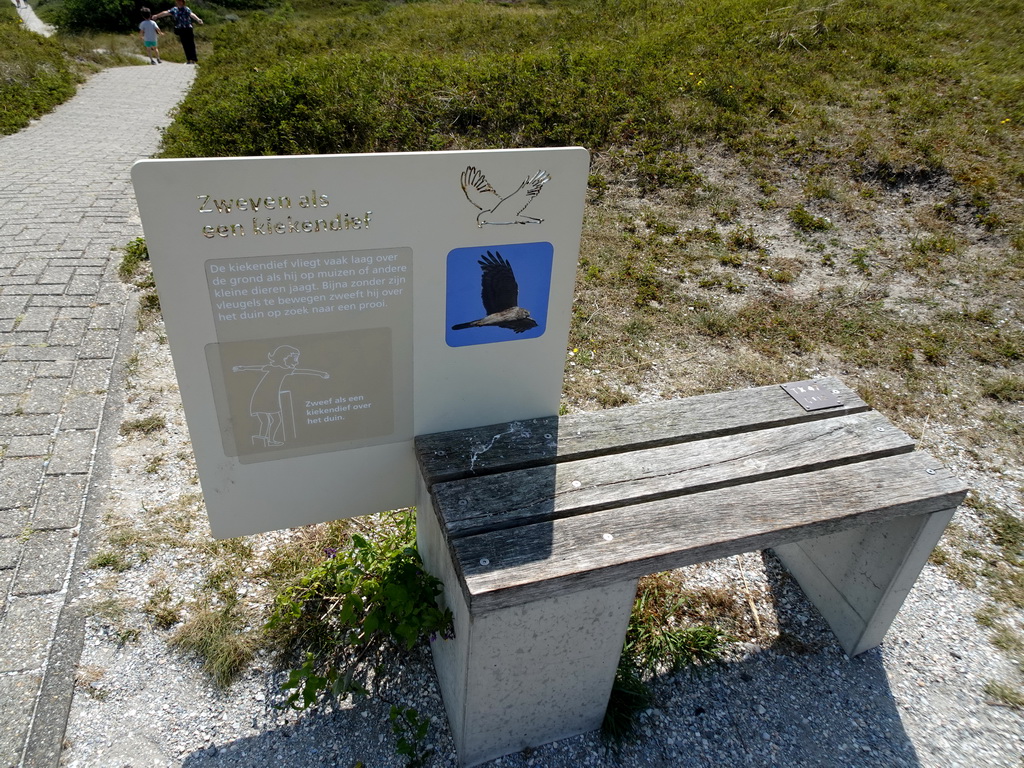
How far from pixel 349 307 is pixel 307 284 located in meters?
0.14

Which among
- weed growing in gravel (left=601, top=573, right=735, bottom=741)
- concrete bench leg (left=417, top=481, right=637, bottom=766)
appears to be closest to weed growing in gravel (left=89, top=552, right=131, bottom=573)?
concrete bench leg (left=417, top=481, right=637, bottom=766)

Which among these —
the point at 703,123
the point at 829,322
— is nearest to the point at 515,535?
the point at 829,322

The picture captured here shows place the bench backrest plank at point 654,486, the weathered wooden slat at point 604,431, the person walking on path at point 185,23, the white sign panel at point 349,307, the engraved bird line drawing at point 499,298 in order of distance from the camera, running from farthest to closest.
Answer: the person walking on path at point 185,23
the weathered wooden slat at point 604,431
the engraved bird line drawing at point 499,298
the bench backrest plank at point 654,486
the white sign panel at point 349,307

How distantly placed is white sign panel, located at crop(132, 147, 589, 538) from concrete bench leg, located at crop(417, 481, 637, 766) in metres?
0.40

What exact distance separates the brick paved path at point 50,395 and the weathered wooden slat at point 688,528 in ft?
5.17

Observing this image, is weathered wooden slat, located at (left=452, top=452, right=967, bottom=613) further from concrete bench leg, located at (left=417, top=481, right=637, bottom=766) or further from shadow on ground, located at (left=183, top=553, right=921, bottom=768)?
shadow on ground, located at (left=183, top=553, right=921, bottom=768)

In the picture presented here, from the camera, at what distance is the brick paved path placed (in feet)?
7.50

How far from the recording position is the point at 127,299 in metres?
4.66

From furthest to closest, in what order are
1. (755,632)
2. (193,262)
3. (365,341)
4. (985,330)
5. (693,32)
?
(693,32), (985,330), (755,632), (365,341), (193,262)

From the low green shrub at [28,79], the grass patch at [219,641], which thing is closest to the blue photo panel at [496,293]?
the grass patch at [219,641]

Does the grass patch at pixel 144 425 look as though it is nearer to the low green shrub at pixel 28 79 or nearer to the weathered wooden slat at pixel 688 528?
the weathered wooden slat at pixel 688 528

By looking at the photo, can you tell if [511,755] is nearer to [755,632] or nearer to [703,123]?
[755,632]

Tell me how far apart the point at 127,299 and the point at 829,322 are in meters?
5.11

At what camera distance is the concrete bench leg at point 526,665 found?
190 centimetres
